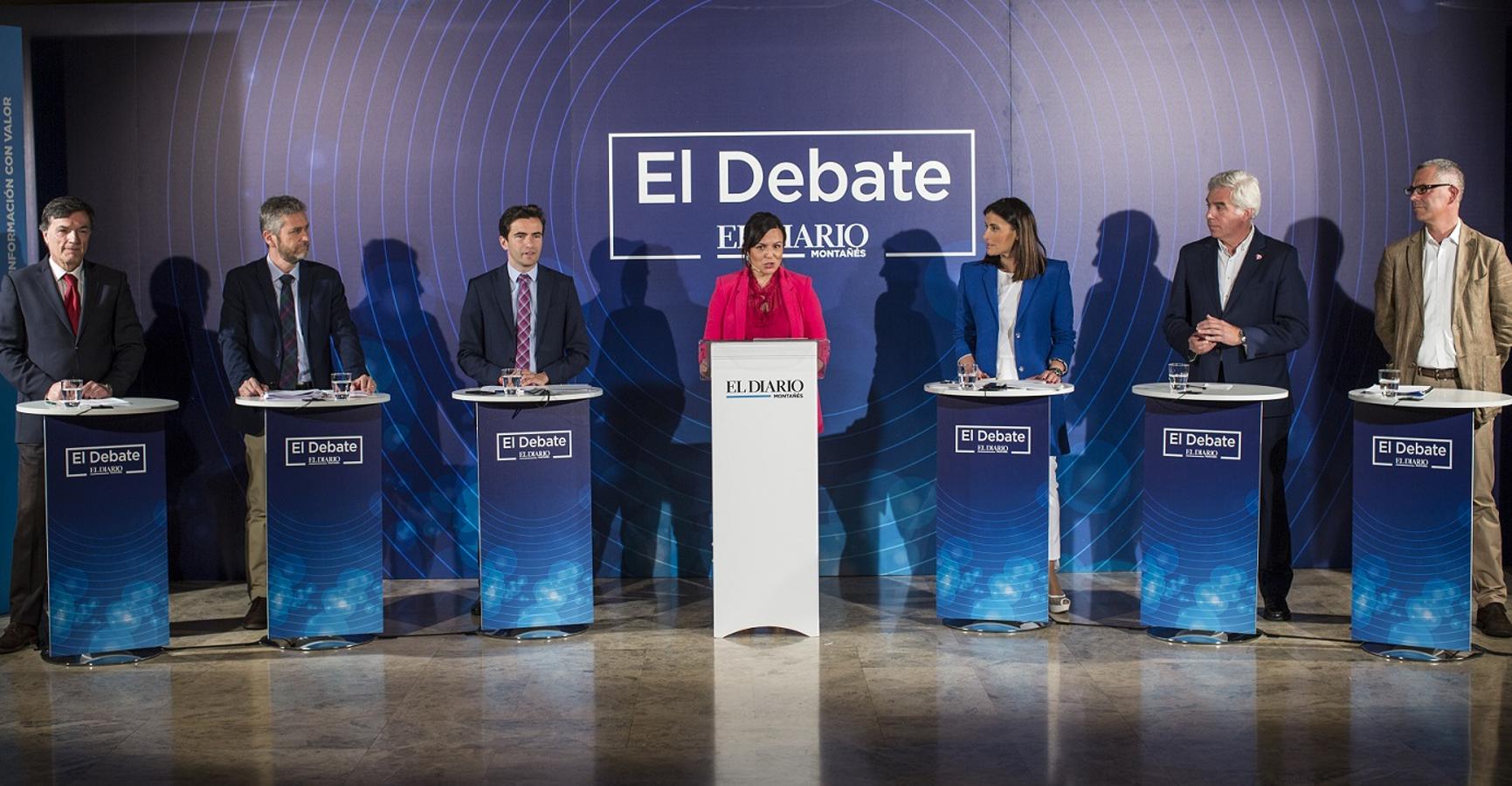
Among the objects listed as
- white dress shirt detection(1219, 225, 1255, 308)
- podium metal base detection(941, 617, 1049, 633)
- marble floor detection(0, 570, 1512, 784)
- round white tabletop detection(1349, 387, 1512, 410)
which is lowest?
marble floor detection(0, 570, 1512, 784)

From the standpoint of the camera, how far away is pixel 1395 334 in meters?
5.91

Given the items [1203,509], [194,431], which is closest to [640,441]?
[194,431]

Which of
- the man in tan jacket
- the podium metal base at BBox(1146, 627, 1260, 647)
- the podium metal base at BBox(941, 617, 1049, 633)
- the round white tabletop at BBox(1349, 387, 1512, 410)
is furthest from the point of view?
the man in tan jacket

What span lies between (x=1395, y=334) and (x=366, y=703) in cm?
441

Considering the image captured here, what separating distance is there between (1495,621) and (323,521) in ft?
15.0

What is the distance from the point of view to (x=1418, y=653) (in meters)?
5.09

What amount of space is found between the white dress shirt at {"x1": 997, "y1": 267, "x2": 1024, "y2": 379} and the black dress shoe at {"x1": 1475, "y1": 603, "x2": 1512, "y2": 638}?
2040 mm

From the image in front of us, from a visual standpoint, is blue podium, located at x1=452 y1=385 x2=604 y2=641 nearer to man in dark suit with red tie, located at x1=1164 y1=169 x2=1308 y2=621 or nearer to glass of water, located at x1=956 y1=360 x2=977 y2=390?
A: glass of water, located at x1=956 y1=360 x2=977 y2=390

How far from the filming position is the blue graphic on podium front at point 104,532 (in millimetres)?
5098

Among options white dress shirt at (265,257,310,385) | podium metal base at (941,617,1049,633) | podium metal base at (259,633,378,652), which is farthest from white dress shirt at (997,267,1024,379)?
white dress shirt at (265,257,310,385)

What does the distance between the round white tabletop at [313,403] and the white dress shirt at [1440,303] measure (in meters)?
4.21

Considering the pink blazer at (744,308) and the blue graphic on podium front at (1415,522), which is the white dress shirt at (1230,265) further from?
the pink blazer at (744,308)

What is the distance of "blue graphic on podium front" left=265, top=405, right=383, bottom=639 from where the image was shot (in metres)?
5.29

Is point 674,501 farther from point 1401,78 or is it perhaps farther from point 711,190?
point 1401,78
